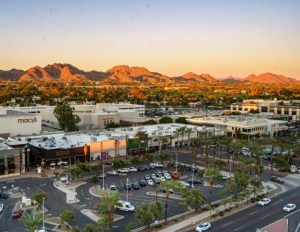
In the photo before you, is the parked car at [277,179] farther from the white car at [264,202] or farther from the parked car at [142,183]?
the parked car at [142,183]

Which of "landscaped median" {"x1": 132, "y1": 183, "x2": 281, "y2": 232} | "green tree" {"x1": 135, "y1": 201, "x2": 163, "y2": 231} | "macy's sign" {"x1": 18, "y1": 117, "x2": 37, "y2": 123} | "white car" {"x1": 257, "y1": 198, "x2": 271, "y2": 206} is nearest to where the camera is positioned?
"green tree" {"x1": 135, "y1": 201, "x2": 163, "y2": 231}

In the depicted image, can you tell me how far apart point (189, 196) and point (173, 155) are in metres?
27.1

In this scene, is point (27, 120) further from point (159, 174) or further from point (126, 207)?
point (126, 207)

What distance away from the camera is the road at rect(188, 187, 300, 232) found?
29291 millimetres

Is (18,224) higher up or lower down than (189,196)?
lower down

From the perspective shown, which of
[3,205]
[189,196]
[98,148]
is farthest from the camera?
[98,148]

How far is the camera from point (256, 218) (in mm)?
31359

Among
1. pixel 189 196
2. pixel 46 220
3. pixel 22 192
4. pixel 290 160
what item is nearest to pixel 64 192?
pixel 22 192

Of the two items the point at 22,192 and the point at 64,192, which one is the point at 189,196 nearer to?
the point at 64,192

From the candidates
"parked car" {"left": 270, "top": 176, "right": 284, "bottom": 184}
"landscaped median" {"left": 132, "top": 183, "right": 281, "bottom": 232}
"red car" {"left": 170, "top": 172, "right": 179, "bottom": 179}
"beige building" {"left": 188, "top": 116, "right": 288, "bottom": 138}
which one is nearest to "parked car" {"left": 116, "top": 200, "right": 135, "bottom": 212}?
"landscaped median" {"left": 132, "top": 183, "right": 281, "bottom": 232}

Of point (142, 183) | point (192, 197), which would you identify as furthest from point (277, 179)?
point (192, 197)

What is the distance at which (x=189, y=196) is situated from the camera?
30.9 meters

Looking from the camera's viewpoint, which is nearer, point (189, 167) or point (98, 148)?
point (189, 167)

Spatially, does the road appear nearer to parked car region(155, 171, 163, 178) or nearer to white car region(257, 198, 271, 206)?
white car region(257, 198, 271, 206)
